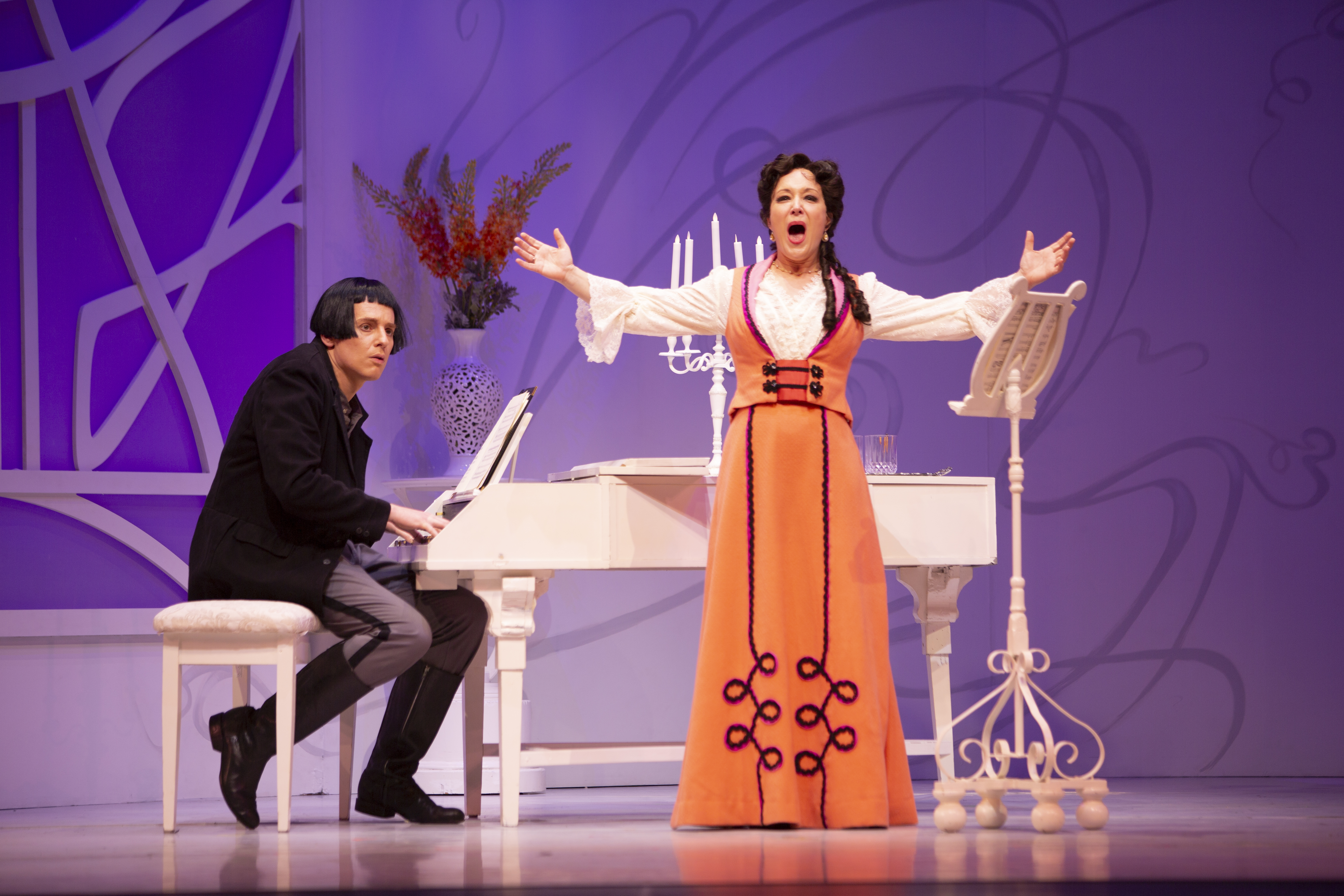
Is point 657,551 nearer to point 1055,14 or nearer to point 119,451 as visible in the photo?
point 119,451

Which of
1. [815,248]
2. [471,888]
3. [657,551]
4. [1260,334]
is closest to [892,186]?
[1260,334]

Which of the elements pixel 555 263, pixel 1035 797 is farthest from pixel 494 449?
pixel 1035 797

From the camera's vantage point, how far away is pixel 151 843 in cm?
308

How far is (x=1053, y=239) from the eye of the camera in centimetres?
520

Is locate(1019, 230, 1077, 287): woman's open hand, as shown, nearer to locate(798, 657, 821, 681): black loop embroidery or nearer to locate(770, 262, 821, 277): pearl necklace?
locate(770, 262, 821, 277): pearl necklace

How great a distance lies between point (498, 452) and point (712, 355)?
4.91ft

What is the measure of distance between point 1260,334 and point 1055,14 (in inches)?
58.5

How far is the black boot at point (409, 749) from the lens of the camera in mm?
3570

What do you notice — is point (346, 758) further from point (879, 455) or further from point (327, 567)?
point (879, 455)

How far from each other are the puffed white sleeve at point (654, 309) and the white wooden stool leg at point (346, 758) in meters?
1.24

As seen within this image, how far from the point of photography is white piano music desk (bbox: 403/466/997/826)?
3424mm

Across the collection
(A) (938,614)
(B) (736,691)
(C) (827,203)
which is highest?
(C) (827,203)

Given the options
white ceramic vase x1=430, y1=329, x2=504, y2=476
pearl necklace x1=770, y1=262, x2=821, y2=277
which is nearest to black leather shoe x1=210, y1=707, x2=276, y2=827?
white ceramic vase x1=430, y1=329, x2=504, y2=476

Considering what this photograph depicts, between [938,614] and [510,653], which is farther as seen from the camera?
[938,614]
